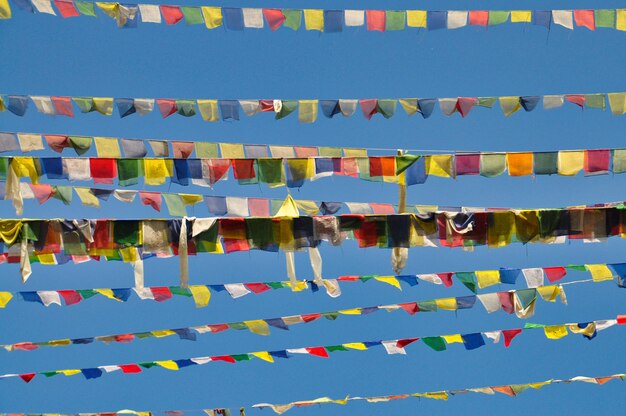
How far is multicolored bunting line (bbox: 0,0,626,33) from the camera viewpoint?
50.5 ft

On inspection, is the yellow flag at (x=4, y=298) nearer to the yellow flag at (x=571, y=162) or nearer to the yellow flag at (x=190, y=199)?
the yellow flag at (x=190, y=199)

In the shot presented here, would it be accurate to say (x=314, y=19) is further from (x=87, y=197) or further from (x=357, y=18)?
(x=87, y=197)

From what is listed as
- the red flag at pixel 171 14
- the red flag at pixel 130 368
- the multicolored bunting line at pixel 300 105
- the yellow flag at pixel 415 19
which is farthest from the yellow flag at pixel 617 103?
the red flag at pixel 130 368

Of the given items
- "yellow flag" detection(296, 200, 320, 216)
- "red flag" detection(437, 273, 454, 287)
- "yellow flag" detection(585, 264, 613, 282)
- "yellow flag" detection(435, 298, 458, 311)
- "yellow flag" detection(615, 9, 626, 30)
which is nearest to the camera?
"yellow flag" detection(585, 264, 613, 282)

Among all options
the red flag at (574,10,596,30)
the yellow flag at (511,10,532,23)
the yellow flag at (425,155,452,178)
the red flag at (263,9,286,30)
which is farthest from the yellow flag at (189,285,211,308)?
the red flag at (574,10,596,30)

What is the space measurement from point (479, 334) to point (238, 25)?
5.17 metres

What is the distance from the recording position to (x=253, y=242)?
14.2 m

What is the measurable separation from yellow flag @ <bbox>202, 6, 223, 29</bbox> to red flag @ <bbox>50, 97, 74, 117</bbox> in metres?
2.20

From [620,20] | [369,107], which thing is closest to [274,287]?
[369,107]

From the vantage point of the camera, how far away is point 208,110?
16141 millimetres

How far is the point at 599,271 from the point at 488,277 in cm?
142

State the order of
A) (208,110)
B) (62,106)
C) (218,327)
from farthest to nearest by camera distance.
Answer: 1. (208,110)
2. (62,106)
3. (218,327)

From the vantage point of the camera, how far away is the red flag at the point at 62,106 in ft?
52.0

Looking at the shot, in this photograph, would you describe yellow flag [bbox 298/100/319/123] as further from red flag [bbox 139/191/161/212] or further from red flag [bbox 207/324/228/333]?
red flag [bbox 207/324/228/333]
